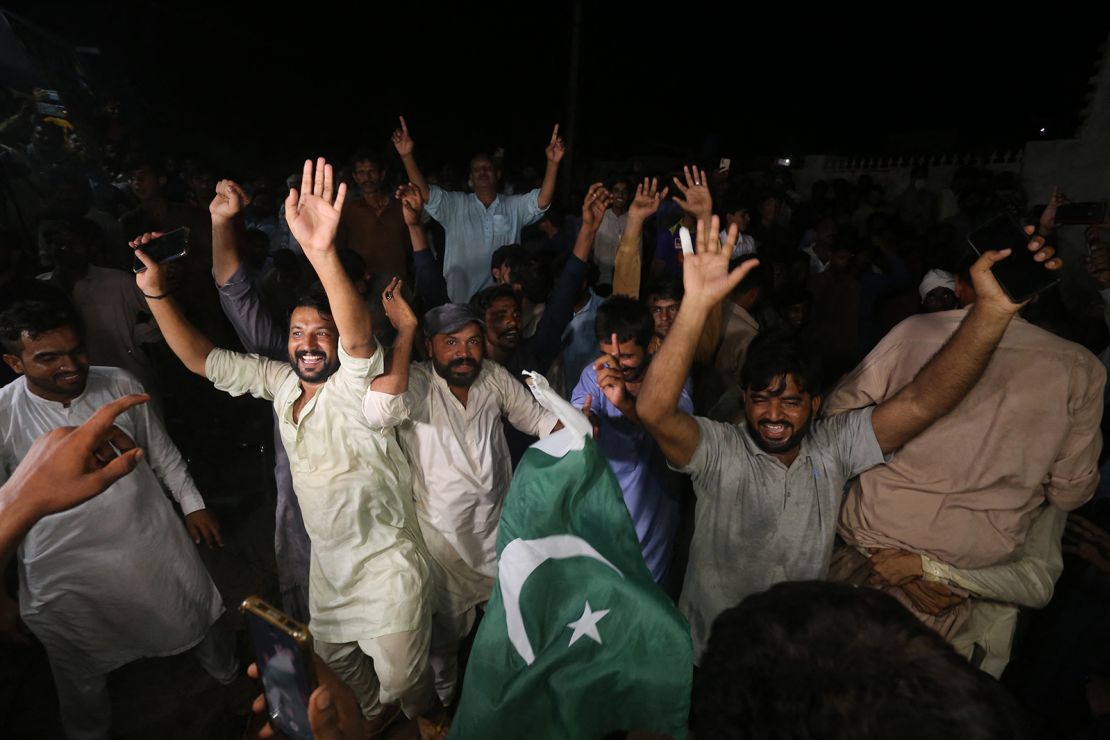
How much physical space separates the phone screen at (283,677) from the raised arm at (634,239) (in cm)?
280

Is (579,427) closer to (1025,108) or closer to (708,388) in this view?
(708,388)

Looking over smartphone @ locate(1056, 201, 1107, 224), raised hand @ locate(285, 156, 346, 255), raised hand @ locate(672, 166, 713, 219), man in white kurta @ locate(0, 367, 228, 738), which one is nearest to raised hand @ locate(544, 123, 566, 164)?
raised hand @ locate(672, 166, 713, 219)

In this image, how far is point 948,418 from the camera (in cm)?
223

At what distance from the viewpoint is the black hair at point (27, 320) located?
8.14ft

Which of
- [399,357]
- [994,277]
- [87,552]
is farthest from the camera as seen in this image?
[87,552]

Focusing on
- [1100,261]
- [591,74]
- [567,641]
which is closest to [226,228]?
[567,641]

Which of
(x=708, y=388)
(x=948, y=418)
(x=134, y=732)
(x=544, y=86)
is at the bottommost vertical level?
(x=134, y=732)

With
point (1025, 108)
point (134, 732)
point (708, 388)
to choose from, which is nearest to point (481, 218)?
point (708, 388)

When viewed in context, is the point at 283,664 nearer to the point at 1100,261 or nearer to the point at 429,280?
the point at 429,280

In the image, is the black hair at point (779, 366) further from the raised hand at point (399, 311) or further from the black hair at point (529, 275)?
the black hair at point (529, 275)

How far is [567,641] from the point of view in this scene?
5.73 ft

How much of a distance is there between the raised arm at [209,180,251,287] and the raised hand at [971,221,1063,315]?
2945 mm

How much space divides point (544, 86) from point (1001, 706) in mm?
16705

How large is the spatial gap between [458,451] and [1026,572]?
2221 millimetres
